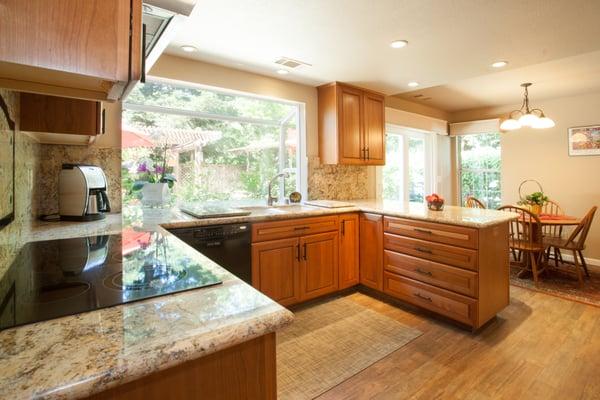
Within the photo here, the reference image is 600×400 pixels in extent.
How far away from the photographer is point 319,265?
2.86m

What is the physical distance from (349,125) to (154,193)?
212 centimetres

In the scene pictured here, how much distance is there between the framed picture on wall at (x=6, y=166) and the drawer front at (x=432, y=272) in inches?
102

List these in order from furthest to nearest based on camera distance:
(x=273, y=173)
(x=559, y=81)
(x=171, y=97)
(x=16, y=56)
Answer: (x=559, y=81), (x=273, y=173), (x=171, y=97), (x=16, y=56)

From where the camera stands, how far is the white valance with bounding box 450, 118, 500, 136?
4945 mm

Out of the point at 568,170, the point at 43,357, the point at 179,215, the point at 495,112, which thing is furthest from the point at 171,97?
the point at 568,170

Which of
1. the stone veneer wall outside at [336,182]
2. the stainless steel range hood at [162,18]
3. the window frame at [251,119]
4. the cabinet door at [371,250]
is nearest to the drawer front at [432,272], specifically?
the cabinet door at [371,250]

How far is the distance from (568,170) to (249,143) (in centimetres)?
446

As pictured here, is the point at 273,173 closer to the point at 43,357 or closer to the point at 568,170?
the point at 43,357

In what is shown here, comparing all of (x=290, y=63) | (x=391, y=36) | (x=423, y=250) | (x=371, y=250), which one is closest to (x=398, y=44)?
(x=391, y=36)

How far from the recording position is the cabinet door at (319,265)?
9.07ft

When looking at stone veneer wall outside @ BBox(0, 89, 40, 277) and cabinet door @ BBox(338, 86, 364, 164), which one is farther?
cabinet door @ BBox(338, 86, 364, 164)

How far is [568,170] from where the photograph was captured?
4.38 m

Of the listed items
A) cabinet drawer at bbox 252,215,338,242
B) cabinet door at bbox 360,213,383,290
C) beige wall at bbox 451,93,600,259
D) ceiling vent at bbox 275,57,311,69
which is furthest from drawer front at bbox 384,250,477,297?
beige wall at bbox 451,93,600,259

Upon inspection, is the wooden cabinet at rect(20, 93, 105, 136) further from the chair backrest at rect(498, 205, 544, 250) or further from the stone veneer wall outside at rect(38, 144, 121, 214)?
the chair backrest at rect(498, 205, 544, 250)
